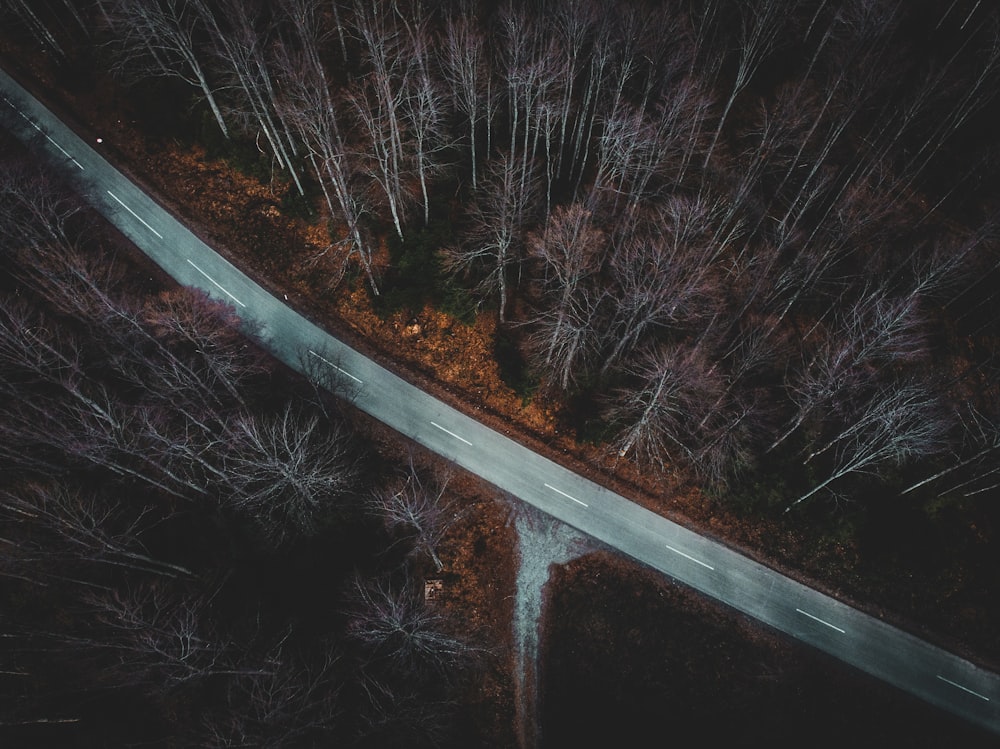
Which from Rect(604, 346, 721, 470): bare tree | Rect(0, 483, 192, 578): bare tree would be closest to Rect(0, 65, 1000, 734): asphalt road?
Rect(604, 346, 721, 470): bare tree

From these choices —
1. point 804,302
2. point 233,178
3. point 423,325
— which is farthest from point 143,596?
point 804,302

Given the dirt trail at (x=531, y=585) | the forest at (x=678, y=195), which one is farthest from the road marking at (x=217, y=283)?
the dirt trail at (x=531, y=585)

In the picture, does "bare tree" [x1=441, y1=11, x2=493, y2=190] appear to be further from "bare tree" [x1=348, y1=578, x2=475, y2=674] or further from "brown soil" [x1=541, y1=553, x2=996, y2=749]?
"brown soil" [x1=541, y1=553, x2=996, y2=749]

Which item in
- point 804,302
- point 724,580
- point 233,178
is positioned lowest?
point 724,580

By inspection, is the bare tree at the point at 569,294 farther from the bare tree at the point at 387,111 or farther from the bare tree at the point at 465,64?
the bare tree at the point at 387,111

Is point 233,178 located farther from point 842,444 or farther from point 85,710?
point 842,444

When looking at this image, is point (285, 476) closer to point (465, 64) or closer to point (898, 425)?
point (465, 64)
